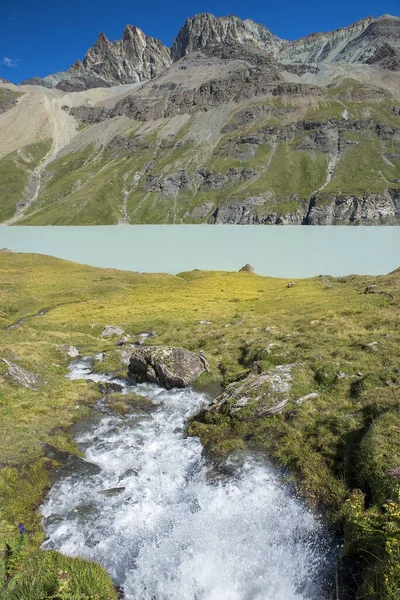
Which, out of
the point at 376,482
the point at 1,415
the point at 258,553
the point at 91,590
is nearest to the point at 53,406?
the point at 1,415

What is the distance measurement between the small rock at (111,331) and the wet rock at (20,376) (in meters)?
19.1

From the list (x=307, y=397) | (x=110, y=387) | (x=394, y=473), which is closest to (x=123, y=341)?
(x=110, y=387)

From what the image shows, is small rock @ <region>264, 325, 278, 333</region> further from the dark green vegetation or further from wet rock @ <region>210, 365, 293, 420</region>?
wet rock @ <region>210, 365, 293, 420</region>

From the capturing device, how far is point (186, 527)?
16.6 metres

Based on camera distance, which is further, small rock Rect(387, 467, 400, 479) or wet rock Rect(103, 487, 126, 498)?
wet rock Rect(103, 487, 126, 498)

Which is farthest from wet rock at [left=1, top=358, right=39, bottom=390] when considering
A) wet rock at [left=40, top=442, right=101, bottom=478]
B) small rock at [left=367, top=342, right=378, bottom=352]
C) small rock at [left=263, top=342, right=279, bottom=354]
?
small rock at [left=367, top=342, right=378, bottom=352]

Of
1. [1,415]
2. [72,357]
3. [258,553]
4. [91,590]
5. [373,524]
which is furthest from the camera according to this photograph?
[72,357]

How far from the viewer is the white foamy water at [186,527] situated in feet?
46.0

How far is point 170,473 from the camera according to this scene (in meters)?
20.2

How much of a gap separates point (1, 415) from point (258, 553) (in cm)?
1915

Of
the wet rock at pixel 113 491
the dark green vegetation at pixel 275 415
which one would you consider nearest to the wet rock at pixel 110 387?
the dark green vegetation at pixel 275 415

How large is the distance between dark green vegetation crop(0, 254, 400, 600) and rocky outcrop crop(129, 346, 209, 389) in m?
1.62

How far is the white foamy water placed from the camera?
46.0 ft

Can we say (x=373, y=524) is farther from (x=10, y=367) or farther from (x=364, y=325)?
(x=10, y=367)
